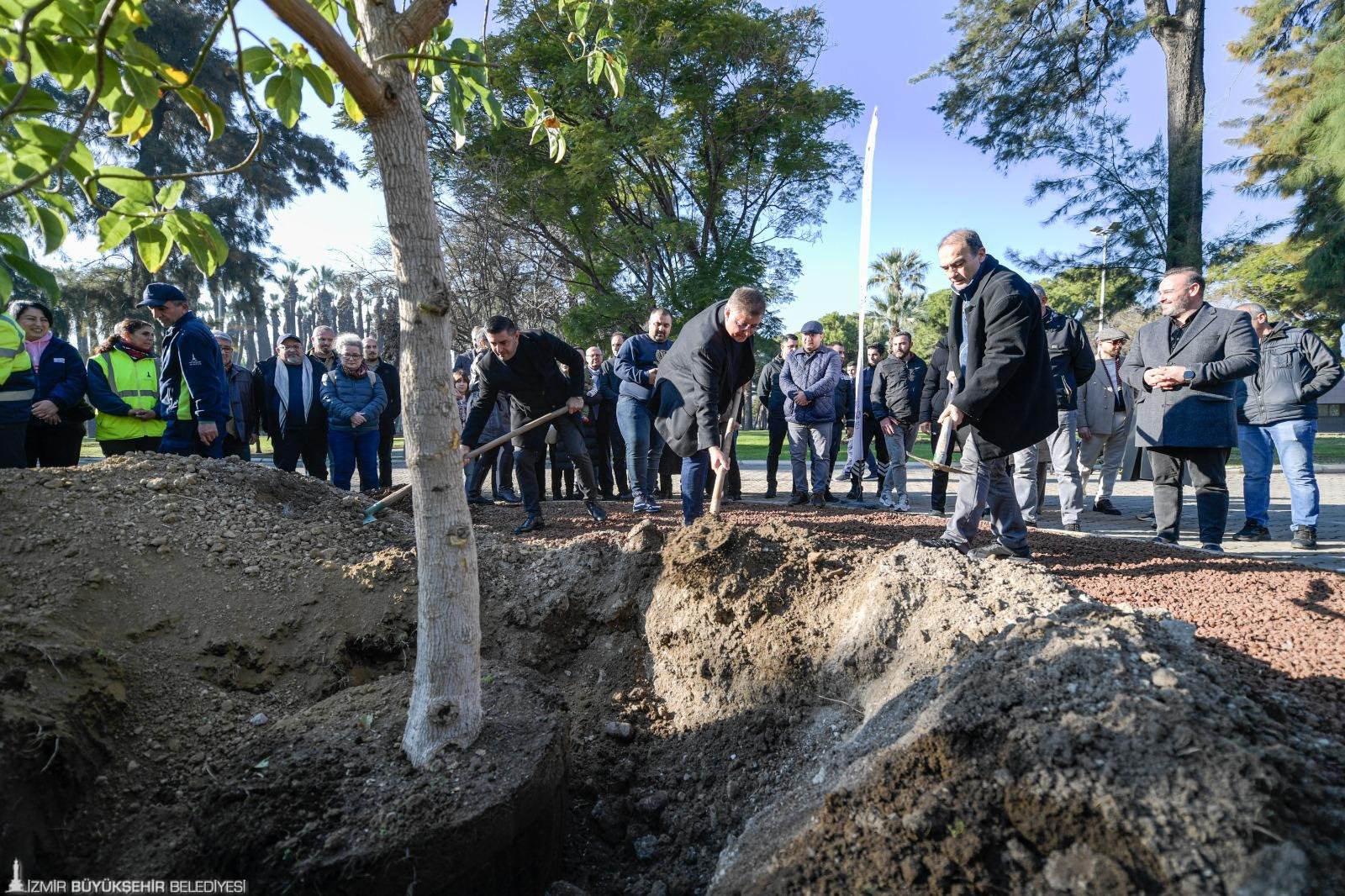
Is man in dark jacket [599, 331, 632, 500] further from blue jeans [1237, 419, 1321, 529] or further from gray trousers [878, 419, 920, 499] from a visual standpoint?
blue jeans [1237, 419, 1321, 529]

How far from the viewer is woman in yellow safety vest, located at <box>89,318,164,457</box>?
209 inches

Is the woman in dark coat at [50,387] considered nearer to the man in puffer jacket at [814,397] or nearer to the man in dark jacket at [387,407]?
the man in dark jacket at [387,407]

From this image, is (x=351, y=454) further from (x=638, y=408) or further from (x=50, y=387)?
(x=638, y=408)

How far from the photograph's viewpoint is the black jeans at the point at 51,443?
5.66 metres

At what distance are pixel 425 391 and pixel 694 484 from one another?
310cm

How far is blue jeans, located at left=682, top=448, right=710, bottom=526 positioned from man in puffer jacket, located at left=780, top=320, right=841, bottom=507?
233 centimetres

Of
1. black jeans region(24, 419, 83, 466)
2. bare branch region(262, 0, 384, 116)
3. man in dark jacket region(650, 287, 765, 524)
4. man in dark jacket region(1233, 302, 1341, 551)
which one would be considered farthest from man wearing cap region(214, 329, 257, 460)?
man in dark jacket region(1233, 302, 1341, 551)

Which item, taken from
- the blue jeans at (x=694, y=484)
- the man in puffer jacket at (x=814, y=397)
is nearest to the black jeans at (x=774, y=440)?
the man in puffer jacket at (x=814, y=397)

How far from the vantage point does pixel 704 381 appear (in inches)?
181

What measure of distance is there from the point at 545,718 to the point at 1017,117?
17359mm

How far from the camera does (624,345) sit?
22.7 feet

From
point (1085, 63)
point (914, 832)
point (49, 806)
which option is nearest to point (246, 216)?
point (1085, 63)

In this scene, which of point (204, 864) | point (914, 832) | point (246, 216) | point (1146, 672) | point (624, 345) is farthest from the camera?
point (246, 216)

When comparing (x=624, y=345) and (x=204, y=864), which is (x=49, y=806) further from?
(x=624, y=345)
